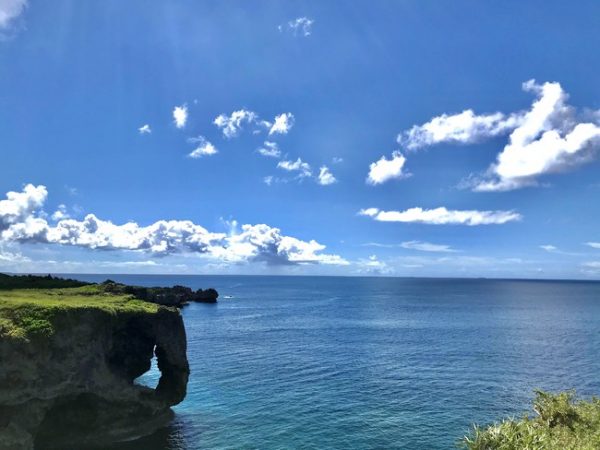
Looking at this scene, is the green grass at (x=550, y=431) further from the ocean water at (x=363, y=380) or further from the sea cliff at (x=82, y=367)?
the sea cliff at (x=82, y=367)

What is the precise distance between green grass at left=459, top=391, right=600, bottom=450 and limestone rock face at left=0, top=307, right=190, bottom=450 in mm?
30772

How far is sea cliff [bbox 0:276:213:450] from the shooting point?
36.9 m

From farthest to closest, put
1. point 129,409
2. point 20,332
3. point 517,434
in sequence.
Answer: point 129,409 < point 20,332 < point 517,434

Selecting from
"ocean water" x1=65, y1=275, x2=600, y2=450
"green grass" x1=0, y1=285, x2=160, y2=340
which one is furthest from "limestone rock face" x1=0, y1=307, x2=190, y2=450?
"ocean water" x1=65, y1=275, x2=600, y2=450

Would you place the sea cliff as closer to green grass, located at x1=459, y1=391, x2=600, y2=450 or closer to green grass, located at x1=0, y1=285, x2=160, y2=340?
green grass, located at x1=0, y1=285, x2=160, y2=340

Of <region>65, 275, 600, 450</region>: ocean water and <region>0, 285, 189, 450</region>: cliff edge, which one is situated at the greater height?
<region>0, 285, 189, 450</region>: cliff edge

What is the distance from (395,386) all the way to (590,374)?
104 ft

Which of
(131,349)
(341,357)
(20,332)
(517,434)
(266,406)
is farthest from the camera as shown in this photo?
(341,357)

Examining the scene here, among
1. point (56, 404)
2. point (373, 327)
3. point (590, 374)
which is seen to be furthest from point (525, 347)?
point (56, 404)

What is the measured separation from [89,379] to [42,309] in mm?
7490

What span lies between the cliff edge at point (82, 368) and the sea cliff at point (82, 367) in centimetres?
7

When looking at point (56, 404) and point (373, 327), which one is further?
point (373, 327)

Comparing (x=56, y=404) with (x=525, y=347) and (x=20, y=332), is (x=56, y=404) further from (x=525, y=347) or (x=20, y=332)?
(x=525, y=347)

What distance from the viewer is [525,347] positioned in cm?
8938
